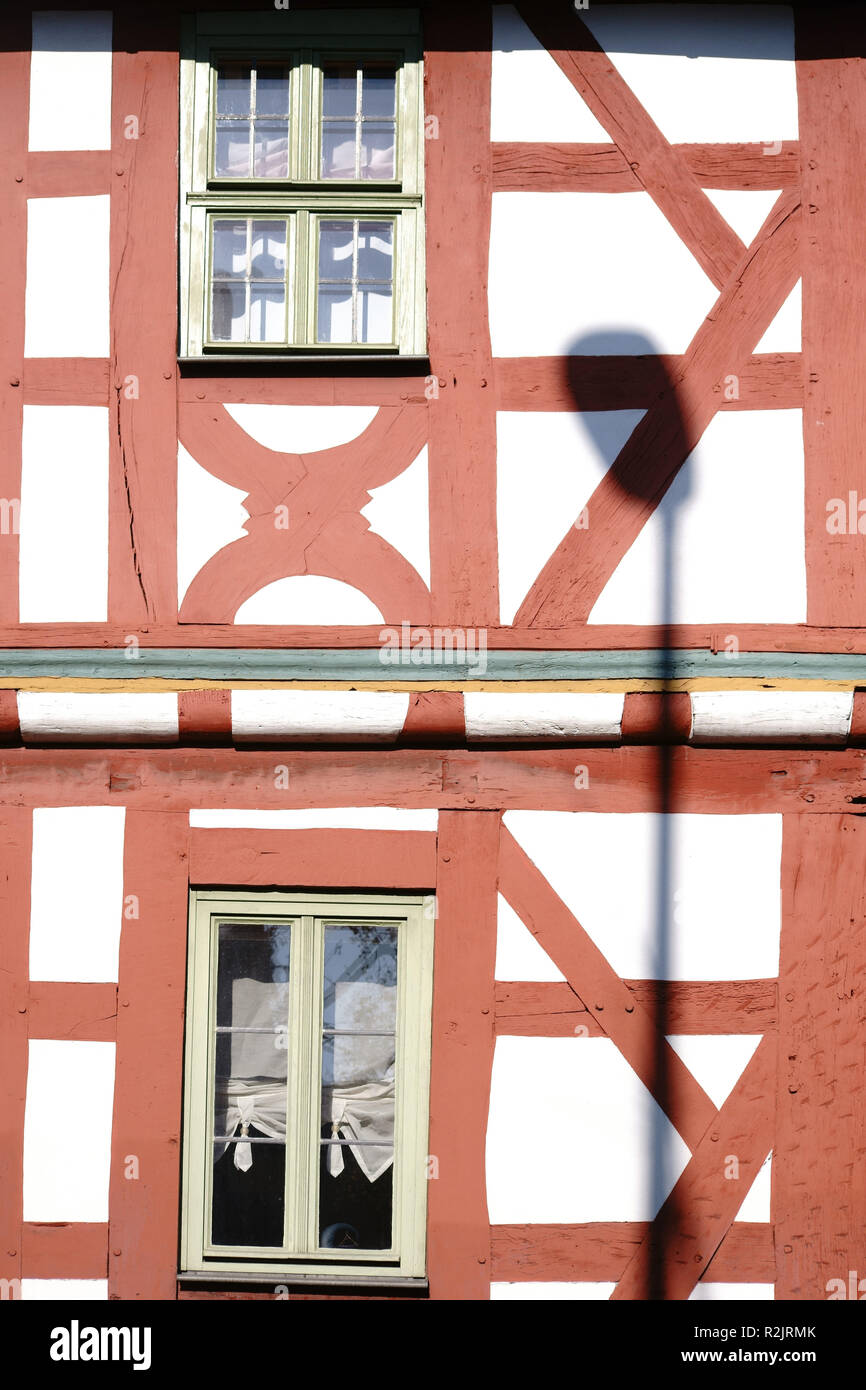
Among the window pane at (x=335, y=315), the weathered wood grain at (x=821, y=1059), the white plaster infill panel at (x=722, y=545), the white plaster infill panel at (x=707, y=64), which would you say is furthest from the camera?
the window pane at (x=335, y=315)

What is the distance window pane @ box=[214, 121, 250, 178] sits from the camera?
18.1ft

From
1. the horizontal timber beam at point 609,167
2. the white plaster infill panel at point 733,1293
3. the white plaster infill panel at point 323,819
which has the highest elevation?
the horizontal timber beam at point 609,167

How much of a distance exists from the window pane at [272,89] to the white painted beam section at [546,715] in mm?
2503

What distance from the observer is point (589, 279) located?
5340mm

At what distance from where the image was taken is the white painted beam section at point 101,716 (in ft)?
16.9

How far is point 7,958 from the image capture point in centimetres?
520

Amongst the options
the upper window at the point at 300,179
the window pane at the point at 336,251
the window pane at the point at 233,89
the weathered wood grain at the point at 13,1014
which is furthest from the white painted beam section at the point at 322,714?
the window pane at the point at 233,89

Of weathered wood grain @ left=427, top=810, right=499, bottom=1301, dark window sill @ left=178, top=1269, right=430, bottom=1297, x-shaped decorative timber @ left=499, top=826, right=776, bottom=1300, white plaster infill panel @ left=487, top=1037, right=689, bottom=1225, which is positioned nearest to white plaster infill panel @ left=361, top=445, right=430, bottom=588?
weathered wood grain @ left=427, top=810, right=499, bottom=1301

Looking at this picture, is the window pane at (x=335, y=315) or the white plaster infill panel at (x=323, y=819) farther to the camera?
the window pane at (x=335, y=315)

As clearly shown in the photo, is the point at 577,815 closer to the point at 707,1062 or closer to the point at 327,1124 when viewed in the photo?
the point at 707,1062

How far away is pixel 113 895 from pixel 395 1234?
165 cm

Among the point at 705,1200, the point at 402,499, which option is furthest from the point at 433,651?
the point at 705,1200

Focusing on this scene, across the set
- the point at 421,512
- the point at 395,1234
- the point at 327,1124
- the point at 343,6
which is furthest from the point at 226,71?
the point at 395,1234

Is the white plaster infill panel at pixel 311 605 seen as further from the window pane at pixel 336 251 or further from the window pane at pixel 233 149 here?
the window pane at pixel 233 149
